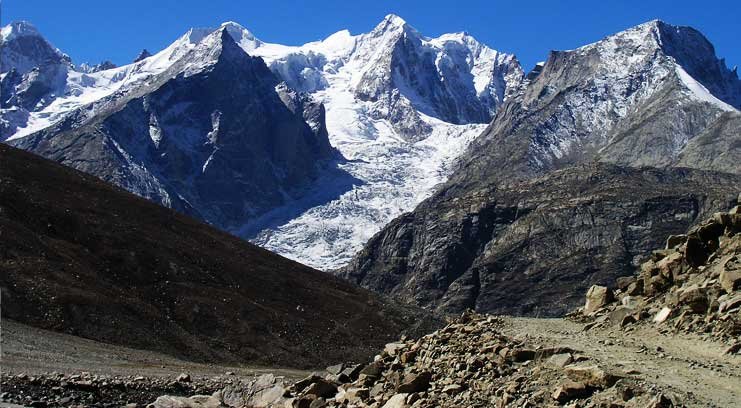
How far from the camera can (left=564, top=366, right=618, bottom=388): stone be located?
865 inches

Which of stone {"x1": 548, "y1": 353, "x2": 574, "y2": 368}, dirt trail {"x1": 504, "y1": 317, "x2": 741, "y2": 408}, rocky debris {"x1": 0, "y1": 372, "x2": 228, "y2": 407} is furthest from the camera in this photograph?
rocky debris {"x1": 0, "y1": 372, "x2": 228, "y2": 407}

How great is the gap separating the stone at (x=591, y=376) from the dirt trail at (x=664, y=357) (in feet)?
2.57

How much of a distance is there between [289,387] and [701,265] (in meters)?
13.6

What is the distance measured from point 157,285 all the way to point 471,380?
51.3 meters

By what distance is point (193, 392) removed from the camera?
4450 cm

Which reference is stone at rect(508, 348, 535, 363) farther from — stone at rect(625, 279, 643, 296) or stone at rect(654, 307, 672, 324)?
stone at rect(625, 279, 643, 296)

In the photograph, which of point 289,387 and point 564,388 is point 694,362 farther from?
point 289,387

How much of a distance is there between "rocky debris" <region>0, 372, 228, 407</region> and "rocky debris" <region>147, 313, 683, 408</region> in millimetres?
8017

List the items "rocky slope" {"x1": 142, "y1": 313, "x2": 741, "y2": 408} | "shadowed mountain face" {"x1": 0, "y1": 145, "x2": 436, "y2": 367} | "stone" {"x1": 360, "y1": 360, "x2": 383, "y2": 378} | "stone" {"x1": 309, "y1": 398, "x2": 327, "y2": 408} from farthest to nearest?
"shadowed mountain face" {"x1": 0, "y1": 145, "x2": 436, "y2": 367}, "stone" {"x1": 360, "y1": 360, "x2": 383, "y2": 378}, "stone" {"x1": 309, "y1": 398, "x2": 327, "y2": 408}, "rocky slope" {"x1": 142, "y1": 313, "x2": 741, "y2": 408}

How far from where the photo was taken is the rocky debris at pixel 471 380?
22.0 meters

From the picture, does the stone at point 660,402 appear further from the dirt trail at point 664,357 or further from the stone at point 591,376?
the stone at point 591,376

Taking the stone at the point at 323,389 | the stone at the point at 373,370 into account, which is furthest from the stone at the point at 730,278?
the stone at the point at 323,389

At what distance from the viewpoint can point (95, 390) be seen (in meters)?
40.6

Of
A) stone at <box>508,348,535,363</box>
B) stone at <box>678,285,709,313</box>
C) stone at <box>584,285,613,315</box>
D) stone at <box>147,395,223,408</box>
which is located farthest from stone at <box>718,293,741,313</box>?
stone at <box>147,395,223,408</box>
